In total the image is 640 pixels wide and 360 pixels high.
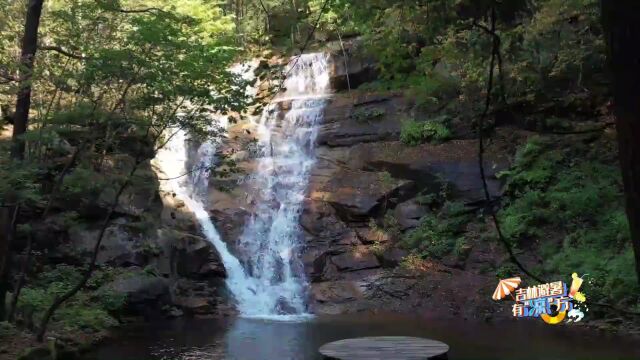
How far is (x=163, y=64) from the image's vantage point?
10.4 meters

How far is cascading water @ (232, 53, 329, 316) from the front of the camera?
19.1 meters

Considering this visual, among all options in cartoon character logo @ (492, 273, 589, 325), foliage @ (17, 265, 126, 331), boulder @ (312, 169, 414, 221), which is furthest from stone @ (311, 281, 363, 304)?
foliage @ (17, 265, 126, 331)

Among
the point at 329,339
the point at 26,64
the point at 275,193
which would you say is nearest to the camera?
the point at 26,64

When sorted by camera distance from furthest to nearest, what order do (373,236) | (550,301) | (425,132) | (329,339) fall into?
(425,132) → (373,236) → (550,301) → (329,339)

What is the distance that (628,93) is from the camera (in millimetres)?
2133

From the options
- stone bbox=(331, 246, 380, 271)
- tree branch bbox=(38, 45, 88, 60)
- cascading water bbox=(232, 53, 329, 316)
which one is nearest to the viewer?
tree branch bbox=(38, 45, 88, 60)

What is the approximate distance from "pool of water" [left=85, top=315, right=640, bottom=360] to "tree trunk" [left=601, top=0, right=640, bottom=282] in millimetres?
8340

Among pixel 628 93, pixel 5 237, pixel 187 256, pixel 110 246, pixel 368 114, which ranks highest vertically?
pixel 368 114

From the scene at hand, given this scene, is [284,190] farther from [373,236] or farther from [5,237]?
[5,237]

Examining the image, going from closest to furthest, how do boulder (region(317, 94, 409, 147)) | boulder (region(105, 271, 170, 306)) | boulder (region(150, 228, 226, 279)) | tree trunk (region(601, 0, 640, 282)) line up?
tree trunk (region(601, 0, 640, 282)) → boulder (region(105, 271, 170, 306)) → boulder (region(150, 228, 226, 279)) → boulder (region(317, 94, 409, 147))

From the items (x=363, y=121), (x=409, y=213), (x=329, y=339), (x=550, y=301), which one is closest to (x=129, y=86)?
(x=329, y=339)

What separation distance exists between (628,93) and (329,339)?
433 inches

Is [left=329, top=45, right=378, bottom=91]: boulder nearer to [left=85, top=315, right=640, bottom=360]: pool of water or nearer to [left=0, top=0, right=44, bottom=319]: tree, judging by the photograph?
[left=85, top=315, right=640, bottom=360]: pool of water

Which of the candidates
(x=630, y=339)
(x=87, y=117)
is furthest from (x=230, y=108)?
(x=630, y=339)
